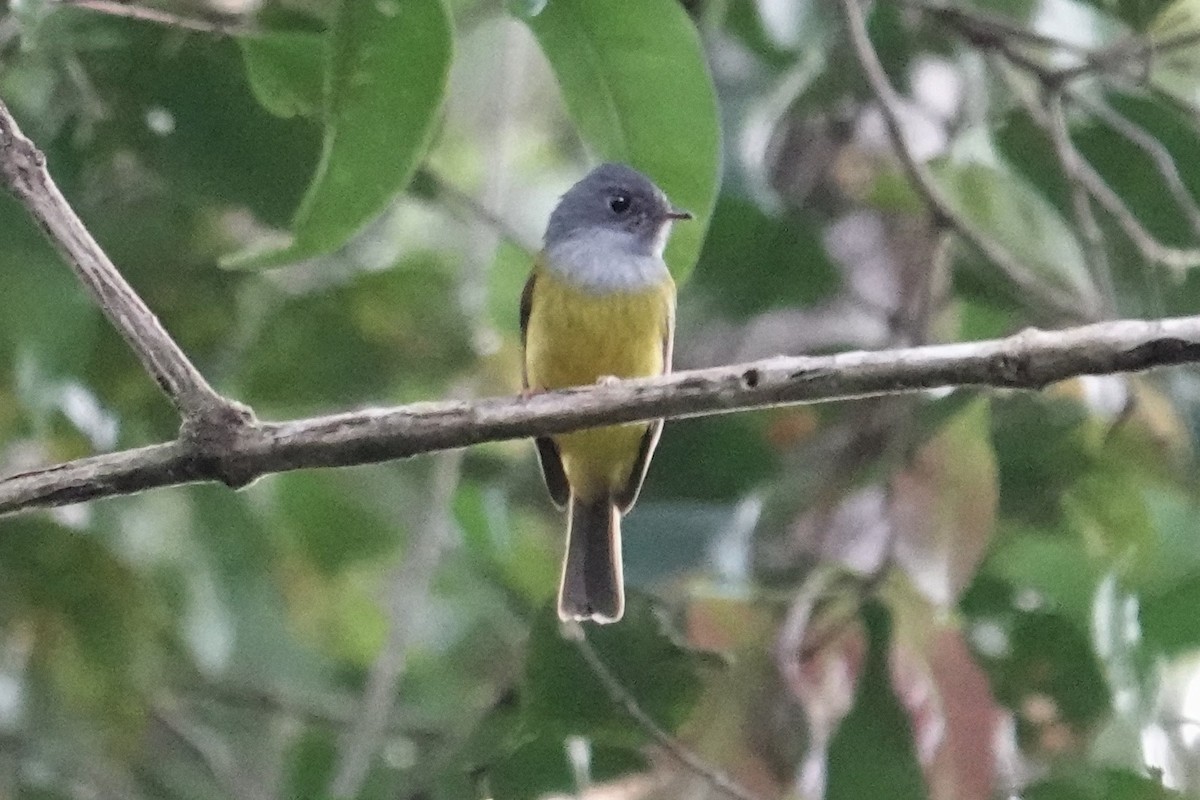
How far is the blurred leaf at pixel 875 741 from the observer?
2.05 m

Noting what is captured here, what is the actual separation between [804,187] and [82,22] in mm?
1380

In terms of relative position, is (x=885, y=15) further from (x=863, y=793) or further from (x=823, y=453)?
(x=863, y=793)

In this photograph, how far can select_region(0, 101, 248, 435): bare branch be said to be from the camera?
1.35 m

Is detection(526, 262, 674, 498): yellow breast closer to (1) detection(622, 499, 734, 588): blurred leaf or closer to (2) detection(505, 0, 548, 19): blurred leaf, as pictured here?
(1) detection(622, 499, 734, 588): blurred leaf

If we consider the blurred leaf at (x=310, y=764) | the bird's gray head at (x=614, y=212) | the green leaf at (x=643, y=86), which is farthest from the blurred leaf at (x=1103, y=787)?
the blurred leaf at (x=310, y=764)

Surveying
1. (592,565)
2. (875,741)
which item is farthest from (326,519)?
(875,741)

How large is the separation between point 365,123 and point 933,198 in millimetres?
951

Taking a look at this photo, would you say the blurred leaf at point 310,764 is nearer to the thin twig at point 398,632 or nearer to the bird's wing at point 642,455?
the thin twig at point 398,632

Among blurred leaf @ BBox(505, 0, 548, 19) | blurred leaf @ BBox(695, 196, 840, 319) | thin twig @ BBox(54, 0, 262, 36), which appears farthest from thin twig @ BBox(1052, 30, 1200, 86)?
thin twig @ BBox(54, 0, 262, 36)

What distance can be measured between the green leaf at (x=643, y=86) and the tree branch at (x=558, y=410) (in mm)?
551

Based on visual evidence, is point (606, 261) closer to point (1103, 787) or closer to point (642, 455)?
point (642, 455)

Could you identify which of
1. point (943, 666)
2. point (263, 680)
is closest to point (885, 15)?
point (943, 666)

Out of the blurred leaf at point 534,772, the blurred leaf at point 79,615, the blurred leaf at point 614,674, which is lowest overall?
the blurred leaf at point 534,772

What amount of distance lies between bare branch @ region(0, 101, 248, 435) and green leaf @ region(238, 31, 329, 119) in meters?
0.43
